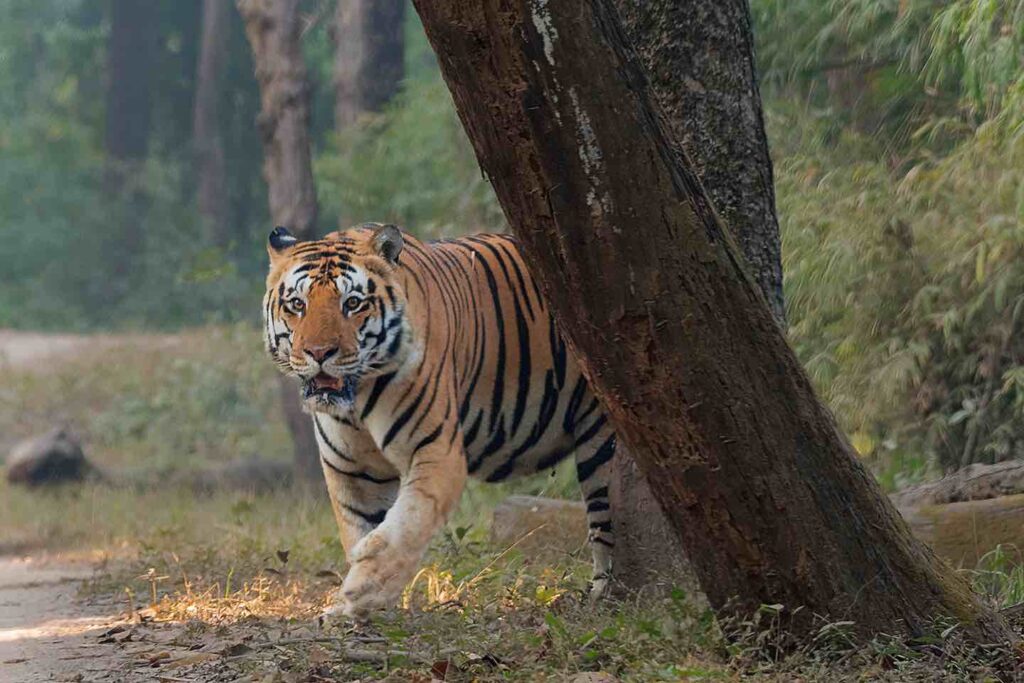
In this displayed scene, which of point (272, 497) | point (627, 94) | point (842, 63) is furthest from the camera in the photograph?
point (272, 497)

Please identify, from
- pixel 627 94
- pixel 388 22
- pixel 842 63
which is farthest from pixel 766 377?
pixel 388 22

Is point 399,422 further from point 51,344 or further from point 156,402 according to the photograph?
point 51,344

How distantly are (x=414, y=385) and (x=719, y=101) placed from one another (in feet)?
4.89

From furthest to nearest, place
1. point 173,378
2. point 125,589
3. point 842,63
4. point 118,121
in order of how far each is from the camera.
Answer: point 118,121 → point 173,378 → point 842,63 → point 125,589

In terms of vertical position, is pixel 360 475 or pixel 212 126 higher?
pixel 212 126

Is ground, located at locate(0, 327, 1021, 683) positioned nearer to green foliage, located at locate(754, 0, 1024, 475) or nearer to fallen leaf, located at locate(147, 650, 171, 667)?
fallen leaf, located at locate(147, 650, 171, 667)

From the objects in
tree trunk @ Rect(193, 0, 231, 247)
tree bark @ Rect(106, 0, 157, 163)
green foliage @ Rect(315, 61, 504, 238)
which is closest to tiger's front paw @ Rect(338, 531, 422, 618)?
green foliage @ Rect(315, 61, 504, 238)

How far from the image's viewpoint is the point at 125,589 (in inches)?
282

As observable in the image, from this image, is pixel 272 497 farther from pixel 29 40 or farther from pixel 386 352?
pixel 29 40

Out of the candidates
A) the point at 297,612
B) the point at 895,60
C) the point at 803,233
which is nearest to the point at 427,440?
the point at 297,612

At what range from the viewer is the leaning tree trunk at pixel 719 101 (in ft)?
16.6

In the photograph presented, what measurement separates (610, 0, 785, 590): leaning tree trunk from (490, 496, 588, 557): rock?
83.5 inches

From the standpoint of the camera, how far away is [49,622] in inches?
252

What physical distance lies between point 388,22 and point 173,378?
20.5 ft
